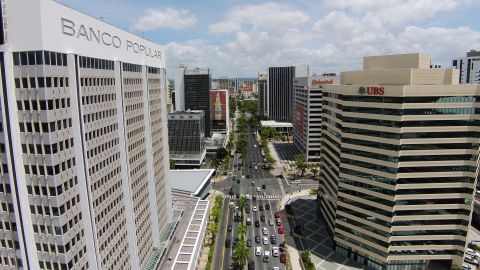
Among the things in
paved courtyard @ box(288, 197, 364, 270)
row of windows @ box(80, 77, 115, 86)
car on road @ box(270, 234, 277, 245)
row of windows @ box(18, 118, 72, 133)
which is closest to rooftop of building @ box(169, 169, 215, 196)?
car on road @ box(270, 234, 277, 245)

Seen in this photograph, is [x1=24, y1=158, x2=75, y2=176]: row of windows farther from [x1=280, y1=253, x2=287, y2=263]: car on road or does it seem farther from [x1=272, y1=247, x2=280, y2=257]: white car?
[x1=272, y1=247, x2=280, y2=257]: white car

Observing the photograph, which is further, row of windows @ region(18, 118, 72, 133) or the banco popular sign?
the banco popular sign

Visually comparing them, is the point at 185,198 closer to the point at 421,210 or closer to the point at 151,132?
the point at 151,132

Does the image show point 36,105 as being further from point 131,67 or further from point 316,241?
point 316,241

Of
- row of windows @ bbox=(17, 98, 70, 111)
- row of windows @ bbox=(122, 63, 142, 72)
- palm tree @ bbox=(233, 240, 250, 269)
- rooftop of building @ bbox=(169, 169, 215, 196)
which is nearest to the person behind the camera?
row of windows @ bbox=(17, 98, 70, 111)

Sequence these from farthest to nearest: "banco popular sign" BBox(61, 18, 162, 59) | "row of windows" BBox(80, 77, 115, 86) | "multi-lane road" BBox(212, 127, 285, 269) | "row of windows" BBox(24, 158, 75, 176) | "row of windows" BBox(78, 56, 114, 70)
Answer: "multi-lane road" BBox(212, 127, 285, 269)
"row of windows" BBox(80, 77, 115, 86)
"row of windows" BBox(78, 56, 114, 70)
"banco popular sign" BBox(61, 18, 162, 59)
"row of windows" BBox(24, 158, 75, 176)

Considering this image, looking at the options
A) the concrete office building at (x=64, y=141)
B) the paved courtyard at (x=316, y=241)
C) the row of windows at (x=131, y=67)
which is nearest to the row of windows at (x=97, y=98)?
the concrete office building at (x=64, y=141)
